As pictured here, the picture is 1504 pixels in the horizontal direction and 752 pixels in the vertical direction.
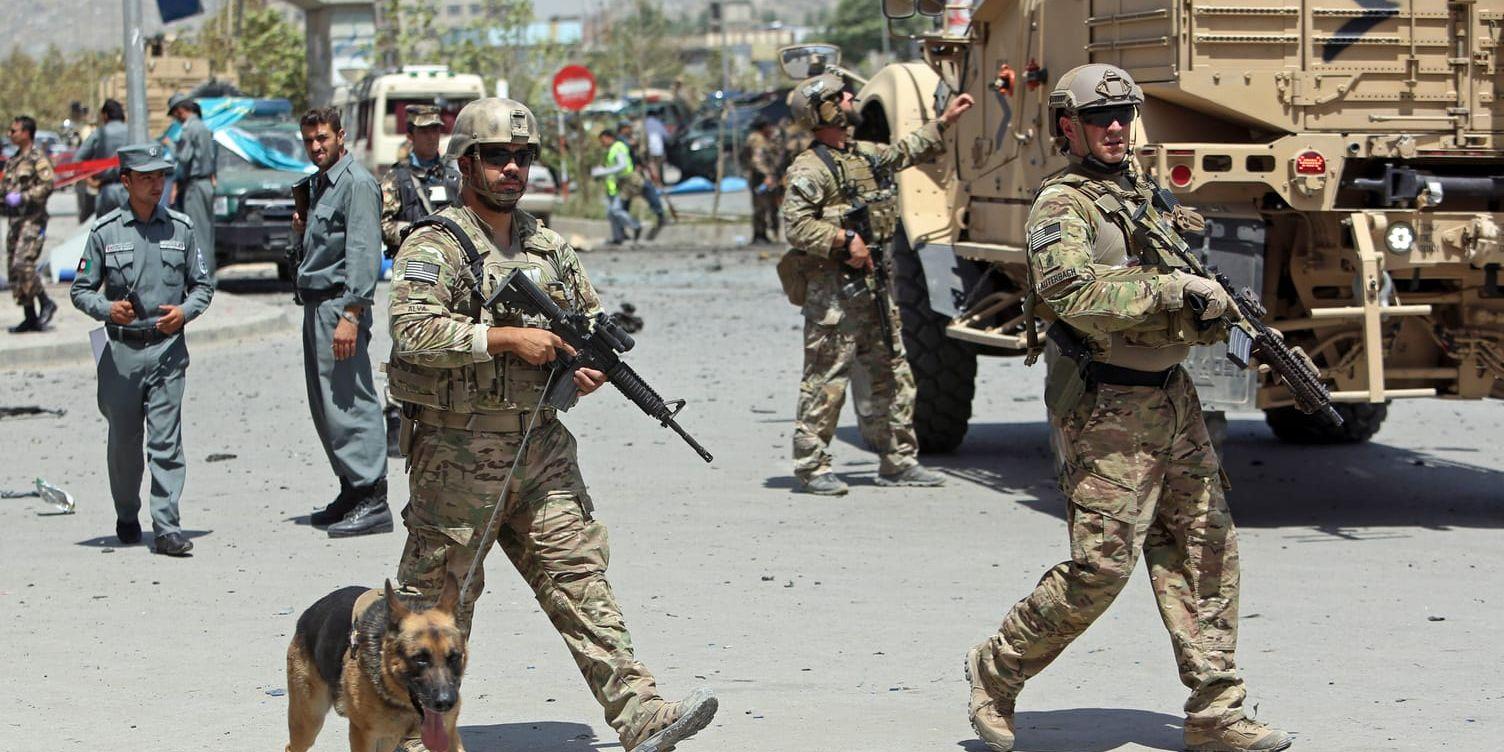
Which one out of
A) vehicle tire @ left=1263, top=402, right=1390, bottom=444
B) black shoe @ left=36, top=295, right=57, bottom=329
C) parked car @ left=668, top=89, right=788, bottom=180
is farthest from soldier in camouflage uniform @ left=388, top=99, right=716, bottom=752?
parked car @ left=668, top=89, right=788, bottom=180

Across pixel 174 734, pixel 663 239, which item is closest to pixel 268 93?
pixel 663 239

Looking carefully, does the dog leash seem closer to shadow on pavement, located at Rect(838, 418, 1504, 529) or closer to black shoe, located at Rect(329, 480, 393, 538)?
black shoe, located at Rect(329, 480, 393, 538)

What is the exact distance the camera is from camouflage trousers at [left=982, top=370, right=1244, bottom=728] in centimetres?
517

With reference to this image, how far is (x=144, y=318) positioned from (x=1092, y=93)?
4.72 meters

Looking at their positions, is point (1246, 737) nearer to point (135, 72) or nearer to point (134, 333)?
point (134, 333)

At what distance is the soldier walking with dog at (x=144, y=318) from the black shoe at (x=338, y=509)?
69cm

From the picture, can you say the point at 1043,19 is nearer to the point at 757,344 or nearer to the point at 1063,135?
the point at 1063,135

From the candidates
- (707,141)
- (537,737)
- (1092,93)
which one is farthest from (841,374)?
(707,141)

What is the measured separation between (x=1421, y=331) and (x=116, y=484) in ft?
19.1

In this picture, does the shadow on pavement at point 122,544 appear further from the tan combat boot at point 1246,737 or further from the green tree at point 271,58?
the green tree at point 271,58

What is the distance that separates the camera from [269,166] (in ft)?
67.5

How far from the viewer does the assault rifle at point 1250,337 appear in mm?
5305

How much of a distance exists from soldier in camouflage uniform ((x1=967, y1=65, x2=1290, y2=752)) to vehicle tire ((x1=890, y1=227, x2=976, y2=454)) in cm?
548

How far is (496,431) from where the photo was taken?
16.6 feet
